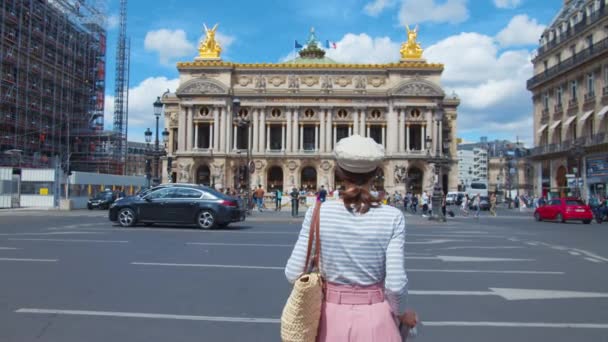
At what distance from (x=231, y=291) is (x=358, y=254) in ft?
16.2

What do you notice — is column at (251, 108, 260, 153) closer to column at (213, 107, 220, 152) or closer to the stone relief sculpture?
column at (213, 107, 220, 152)

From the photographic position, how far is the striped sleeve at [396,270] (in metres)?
2.91

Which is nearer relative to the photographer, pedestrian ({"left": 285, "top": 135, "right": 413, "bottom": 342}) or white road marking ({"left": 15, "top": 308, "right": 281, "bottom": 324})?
pedestrian ({"left": 285, "top": 135, "right": 413, "bottom": 342})

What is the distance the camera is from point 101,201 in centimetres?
3744

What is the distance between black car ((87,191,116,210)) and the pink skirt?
3633 cm

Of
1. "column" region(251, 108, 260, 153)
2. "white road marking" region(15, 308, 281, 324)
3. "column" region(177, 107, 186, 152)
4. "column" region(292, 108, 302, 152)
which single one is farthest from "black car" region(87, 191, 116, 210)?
"column" region(292, 108, 302, 152)

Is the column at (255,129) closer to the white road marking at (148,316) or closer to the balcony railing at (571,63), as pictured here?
the balcony railing at (571,63)

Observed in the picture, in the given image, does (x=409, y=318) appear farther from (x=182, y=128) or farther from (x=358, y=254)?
(x=182, y=128)

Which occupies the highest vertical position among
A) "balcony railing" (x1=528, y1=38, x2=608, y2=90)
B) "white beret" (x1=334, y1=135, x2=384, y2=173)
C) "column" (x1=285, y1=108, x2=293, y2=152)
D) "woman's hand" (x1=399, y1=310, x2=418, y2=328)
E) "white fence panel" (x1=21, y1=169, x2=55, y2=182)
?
"balcony railing" (x1=528, y1=38, x2=608, y2=90)

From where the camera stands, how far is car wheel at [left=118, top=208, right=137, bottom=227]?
18719 millimetres

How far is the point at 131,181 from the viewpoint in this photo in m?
48.8

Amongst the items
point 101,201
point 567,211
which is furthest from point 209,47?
point 567,211

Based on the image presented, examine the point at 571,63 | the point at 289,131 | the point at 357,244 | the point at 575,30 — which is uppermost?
the point at 575,30

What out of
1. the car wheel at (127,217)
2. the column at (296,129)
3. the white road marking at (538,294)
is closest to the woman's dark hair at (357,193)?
the white road marking at (538,294)
